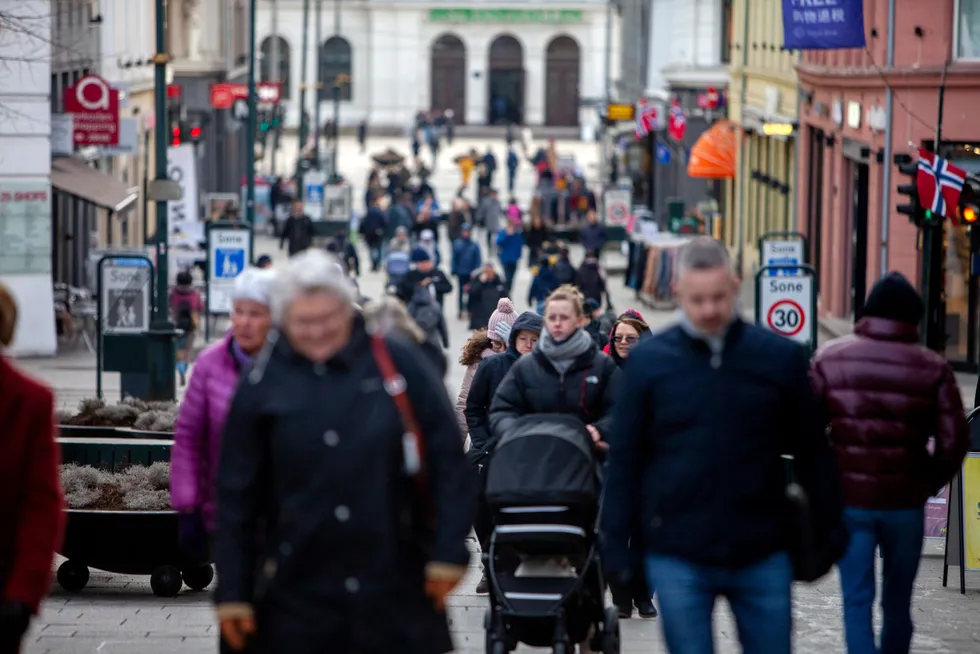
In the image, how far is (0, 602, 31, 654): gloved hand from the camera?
546cm

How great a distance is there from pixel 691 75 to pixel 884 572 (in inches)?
1582

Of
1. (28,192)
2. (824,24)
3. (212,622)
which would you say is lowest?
(212,622)

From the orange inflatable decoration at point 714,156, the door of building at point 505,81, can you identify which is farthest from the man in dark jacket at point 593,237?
the door of building at point 505,81

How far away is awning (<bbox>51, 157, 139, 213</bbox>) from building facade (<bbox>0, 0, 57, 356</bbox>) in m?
1.40

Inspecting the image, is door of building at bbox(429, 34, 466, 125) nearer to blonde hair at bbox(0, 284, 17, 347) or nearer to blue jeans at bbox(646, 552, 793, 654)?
blue jeans at bbox(646, 552, 793, 654)

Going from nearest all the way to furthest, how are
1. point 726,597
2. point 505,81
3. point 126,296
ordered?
point 726,597 < point 126,296 < point 505,81

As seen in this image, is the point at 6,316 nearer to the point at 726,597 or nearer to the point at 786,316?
the point at 726,597

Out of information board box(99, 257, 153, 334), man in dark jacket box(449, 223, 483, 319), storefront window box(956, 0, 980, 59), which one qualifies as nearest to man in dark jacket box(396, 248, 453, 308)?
man in dark jacket box(449, 223, 483, 319)

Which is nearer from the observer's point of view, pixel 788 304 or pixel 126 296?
pixel 788 304

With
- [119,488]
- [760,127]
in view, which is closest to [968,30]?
[760,127]

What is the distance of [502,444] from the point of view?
784 cm

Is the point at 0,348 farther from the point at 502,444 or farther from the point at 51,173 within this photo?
the point at 51,173

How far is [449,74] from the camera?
92.8 meters

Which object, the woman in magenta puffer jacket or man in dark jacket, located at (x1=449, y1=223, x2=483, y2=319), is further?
man in dark jacket, located at (x1=449, y1=223, x2=483, y2=319)
